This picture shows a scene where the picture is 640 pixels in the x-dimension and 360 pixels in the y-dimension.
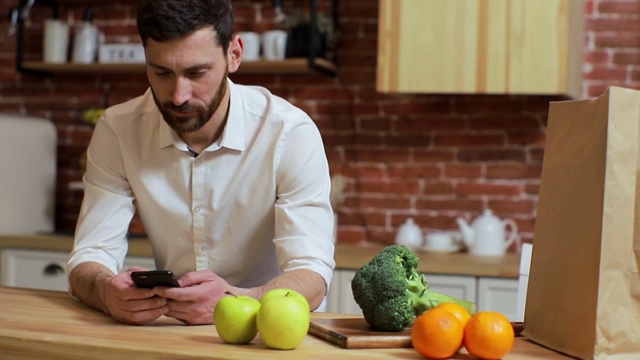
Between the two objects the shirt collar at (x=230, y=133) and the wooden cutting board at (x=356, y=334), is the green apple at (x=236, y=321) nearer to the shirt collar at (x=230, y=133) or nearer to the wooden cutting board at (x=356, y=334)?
the wooden cutting board at (x=356, y=334)

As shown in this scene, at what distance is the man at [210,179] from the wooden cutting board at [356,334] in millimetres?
326

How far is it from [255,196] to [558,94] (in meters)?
1.56

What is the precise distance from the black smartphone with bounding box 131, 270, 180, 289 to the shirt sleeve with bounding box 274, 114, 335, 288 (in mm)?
412

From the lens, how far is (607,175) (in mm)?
1347

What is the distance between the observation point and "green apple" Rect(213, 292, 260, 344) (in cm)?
148

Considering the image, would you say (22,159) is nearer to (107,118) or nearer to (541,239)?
(107,118)

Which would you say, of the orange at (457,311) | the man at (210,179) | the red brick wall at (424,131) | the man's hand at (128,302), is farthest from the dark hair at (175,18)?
the red brick wall at (424,131)

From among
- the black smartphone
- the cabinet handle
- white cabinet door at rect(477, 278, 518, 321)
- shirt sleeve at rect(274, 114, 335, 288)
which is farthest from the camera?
the cabinet handle

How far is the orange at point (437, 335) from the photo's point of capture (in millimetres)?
1377

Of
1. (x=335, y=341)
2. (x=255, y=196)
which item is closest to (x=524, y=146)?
(x=255, y=196)

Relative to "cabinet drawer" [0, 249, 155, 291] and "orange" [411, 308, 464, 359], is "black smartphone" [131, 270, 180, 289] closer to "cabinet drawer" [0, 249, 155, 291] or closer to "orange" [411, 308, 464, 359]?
"orange" [411, 308, 464, 359]

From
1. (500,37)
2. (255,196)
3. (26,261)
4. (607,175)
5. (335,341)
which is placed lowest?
(26,261)

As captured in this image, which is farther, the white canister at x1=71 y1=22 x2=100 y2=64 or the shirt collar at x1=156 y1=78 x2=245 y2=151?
the white canister at x1=71 y1=22 x2=100 y2=64

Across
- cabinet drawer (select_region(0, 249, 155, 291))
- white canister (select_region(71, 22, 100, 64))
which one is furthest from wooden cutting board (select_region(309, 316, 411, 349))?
white canister (select_region(71, 22, 100, 64))
